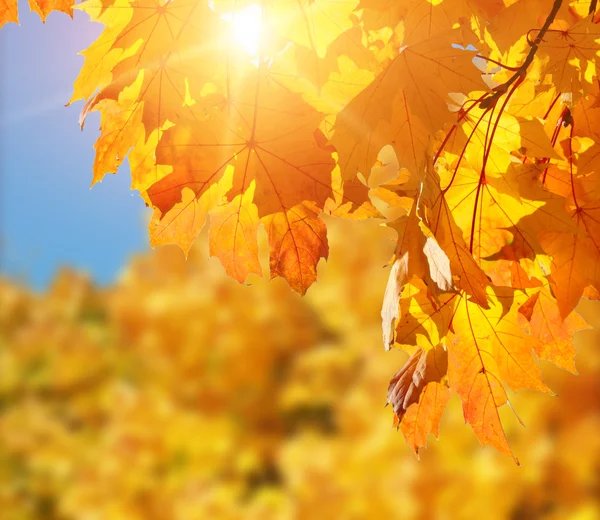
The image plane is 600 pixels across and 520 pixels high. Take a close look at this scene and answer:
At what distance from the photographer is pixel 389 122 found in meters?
0.55

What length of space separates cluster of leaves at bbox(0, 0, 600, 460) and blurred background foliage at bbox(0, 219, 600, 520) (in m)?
4.21

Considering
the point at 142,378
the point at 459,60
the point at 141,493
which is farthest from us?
the point at 142,378

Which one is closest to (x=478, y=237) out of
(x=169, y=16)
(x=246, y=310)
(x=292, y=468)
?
(x=169, y=16)

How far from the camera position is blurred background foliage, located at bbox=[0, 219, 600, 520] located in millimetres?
4883

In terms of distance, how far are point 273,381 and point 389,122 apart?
651 cm

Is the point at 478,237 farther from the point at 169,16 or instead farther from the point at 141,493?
the point at 141,493

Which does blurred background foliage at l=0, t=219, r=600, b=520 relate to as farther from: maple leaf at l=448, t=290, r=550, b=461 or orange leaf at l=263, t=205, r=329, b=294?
orange leaf at l=263, t=205, r=329, b=294

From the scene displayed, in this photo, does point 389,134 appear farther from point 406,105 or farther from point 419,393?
point 419,393

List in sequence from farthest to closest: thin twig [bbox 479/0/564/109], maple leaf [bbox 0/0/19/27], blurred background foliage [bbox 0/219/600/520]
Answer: blurred background foliage [bbox 0/219/600/520], maple leaf [bbox 0/0/19/27], thin twig [bbox 479/0/564/109]

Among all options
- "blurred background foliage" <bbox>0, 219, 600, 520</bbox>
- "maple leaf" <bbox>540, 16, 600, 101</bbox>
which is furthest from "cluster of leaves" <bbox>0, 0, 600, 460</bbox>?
A: "blurred background foliage" <bbox>0, 219, 600, 520</bbox>

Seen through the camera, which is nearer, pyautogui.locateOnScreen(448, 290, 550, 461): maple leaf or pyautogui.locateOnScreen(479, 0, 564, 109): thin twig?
pyautogui.locateOnScreen(479, 0, 564, 109): thin twig

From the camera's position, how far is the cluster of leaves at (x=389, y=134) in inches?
21.6

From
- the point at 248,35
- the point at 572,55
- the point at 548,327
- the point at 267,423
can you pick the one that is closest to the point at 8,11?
the point at 248,35

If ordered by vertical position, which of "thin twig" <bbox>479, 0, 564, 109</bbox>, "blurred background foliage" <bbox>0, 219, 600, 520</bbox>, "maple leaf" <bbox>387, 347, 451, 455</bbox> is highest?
"blurred background foliage" <bbox>0, 219, 600, 520</bbox>
